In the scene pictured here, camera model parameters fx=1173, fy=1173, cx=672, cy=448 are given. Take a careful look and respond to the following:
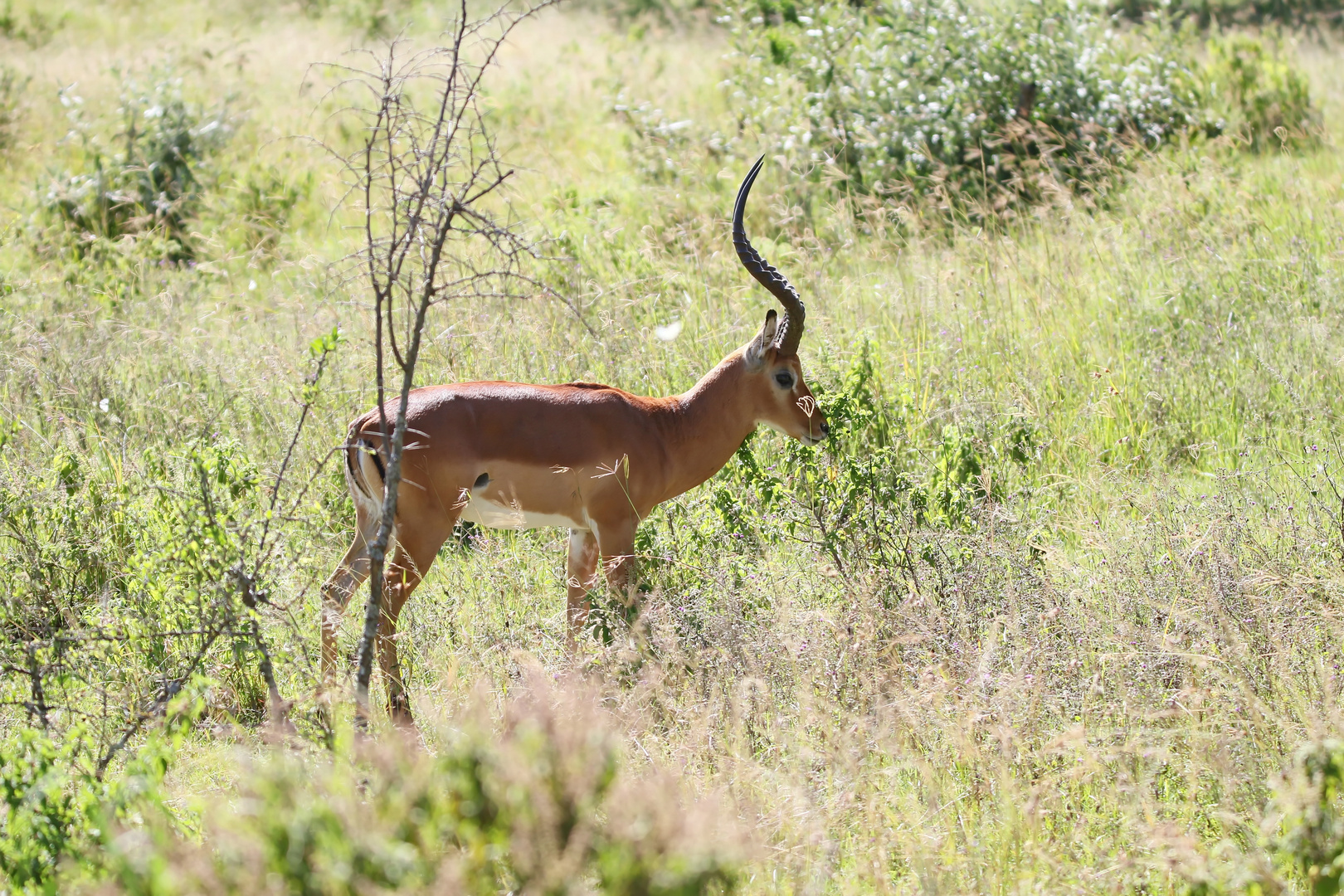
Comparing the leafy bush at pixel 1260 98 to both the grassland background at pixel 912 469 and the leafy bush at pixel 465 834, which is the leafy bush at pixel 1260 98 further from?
the leafy bush at pixel 465 834

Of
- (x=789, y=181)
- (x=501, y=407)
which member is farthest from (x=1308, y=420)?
(x=789, y=181)

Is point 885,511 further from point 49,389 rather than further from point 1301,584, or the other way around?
point 49,389

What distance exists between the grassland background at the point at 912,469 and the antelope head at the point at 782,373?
243mm

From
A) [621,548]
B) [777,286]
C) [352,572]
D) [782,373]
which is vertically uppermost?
[777,286]

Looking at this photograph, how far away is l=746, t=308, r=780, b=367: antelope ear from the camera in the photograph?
5.23 metres

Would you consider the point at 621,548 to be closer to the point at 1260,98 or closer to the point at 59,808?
the point at 59,808

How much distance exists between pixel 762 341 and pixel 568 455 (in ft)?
3.69

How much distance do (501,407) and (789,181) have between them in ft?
17.9

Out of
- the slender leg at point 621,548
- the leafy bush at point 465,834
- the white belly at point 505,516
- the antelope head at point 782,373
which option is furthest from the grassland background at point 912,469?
the leafy bush at point 465,834

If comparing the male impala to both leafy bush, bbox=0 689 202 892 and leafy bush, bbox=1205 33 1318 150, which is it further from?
leafy bush, bbox=1205 33 1318 150

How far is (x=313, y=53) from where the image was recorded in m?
16.0

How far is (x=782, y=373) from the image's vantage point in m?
5.29

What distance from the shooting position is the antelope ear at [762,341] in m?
5.23

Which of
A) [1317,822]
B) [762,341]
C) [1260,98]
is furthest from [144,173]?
[1317,822]
